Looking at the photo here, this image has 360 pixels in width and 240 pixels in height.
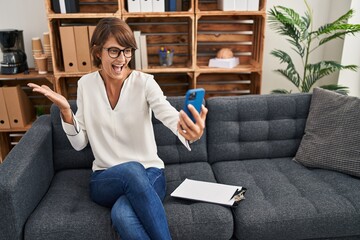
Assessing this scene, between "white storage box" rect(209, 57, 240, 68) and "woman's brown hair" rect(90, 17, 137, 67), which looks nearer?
"woman's brown hair" rect(90, 17, 137, 67)

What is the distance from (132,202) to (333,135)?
1.23m

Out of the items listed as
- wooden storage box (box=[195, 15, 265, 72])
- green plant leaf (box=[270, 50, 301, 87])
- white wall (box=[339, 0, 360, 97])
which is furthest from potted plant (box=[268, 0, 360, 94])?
wooden storage box (box=[195, 15, 265, 72])

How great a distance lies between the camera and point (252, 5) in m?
2.44

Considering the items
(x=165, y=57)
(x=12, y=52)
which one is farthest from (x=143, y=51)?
(x=12, y=52)

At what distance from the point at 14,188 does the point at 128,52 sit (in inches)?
31.0

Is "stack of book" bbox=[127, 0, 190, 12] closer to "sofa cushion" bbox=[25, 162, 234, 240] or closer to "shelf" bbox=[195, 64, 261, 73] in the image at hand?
"shelf" bbox=[195, 64, 261, 73]

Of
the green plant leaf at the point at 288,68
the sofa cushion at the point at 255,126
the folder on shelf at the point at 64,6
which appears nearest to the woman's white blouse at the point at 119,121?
the sofa cushion at the point at 255,126

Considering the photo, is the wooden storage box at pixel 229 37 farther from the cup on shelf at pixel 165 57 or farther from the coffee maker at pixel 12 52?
the coffee maker at pixel 12 52

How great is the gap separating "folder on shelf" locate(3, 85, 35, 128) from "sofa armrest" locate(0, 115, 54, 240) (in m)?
0.75

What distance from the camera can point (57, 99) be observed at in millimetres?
1525

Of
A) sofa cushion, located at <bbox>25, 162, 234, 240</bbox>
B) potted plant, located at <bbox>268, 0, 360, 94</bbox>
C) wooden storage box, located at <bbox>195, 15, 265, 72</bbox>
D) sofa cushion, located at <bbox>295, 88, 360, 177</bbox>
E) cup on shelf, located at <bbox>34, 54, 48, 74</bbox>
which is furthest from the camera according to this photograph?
wooden storage box, located at <bbox>195, 15, 265, 72</bbox>

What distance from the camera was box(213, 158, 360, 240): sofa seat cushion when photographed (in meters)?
1.58

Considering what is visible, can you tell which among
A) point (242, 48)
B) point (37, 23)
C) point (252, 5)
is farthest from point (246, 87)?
point (37, 23)

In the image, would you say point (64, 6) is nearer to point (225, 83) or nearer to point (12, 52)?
point (12, 52)
